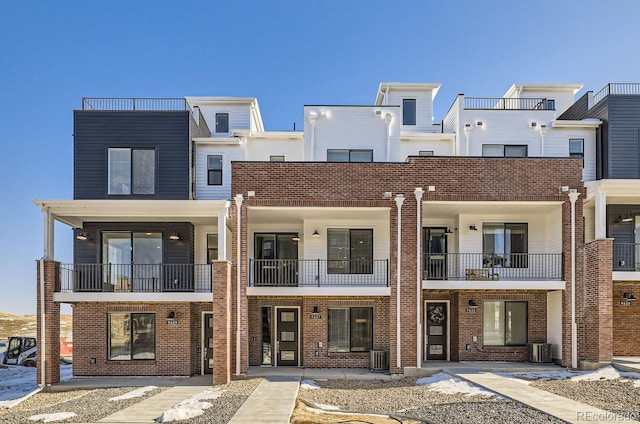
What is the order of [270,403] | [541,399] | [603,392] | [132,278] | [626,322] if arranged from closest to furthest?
1. [541,399]
2. [270,403]
3. [603,392]
4. [132,278]
5. [626,322]

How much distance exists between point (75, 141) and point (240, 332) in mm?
8399

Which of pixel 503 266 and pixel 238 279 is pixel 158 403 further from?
pixel 503 266

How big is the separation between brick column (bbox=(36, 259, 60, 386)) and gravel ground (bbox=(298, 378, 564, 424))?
7525 mm

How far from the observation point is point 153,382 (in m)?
Answer: 14.6

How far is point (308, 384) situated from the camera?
13.4m

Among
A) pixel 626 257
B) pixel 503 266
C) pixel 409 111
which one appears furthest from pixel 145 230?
pixel 626 257

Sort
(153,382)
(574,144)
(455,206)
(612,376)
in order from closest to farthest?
1. (612,376)
2. (153,382)
3. (455,206)
4. (574,144)

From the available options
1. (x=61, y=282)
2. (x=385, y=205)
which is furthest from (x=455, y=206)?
(x=61, y=282)

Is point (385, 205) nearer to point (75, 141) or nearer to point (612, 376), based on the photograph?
point (612, 376)

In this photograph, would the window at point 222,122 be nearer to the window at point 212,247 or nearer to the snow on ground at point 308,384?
the window at point 212,247

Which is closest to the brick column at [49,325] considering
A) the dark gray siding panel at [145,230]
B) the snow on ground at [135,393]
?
the dark gray siding panel at [145,230]

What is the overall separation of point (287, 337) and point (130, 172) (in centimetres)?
764

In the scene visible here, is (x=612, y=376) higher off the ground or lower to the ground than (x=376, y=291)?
lower

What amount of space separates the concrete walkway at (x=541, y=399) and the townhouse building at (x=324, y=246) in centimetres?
210
